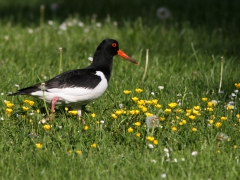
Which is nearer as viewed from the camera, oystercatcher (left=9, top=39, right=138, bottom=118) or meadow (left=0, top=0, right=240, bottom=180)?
meadow (left=0, top=0, right=240, bottom=180)

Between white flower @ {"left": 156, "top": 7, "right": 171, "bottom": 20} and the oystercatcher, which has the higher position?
white flower @ {"left": 156, "top": 7, "right": 171, "bottom": 20}

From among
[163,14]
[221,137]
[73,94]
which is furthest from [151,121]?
[163,14]

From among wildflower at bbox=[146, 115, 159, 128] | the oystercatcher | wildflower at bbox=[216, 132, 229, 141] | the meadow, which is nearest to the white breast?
the oystercatcher

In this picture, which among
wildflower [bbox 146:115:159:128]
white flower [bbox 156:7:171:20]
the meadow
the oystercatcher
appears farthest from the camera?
white flower [bbox 156:7:171:20]

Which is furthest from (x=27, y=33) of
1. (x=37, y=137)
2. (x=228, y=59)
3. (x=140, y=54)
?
(x=37, y=137)

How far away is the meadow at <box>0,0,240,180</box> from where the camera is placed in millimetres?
4664

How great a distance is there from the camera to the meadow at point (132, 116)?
4664 mm

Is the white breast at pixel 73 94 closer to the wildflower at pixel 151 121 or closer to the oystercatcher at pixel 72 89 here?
the oystercatcher at pixel 72 89

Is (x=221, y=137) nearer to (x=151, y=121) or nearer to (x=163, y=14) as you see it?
(x=151, y=121)

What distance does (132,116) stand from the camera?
18.2ft

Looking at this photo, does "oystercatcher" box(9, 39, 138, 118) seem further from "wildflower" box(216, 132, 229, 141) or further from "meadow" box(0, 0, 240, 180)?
"wildflower" box(216, 132, 229, 141)

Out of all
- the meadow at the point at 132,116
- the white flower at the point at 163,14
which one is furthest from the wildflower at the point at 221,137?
the white flower at the point at 163,14

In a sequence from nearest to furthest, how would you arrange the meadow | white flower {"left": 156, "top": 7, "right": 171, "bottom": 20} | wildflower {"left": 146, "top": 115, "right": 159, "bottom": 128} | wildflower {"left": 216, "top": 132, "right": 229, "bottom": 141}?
the meadow → wildflower {"left": 216, "top": 132, "right": 229, "bottom": 141} → wildflower {"left": 146, "top": 115, "right": 159, "bottom": 128} → white flower {"left": 156, "top": 7, "right": 171, "bottom": 20}

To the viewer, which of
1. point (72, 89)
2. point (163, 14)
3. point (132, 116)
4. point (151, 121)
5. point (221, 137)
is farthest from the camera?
point (163, 14)
